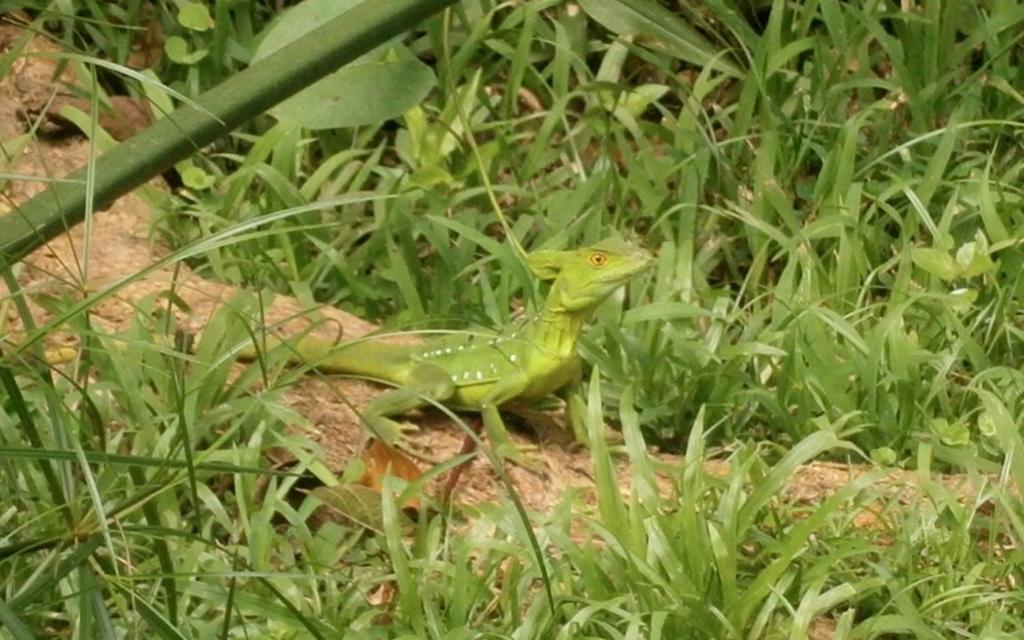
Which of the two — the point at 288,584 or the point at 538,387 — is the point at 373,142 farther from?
the point at 288,584

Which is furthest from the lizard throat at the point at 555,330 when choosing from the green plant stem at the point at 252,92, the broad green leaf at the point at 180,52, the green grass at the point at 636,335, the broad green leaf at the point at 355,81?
the green plant stem at the point at 252,92

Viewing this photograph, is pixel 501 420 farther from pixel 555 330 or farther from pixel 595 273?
pixel 595 273

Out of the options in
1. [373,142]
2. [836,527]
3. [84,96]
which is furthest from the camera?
[373,142]

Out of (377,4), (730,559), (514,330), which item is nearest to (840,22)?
(514,330)

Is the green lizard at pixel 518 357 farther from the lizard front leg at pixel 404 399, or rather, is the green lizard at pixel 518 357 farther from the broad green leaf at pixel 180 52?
the broad green leaf at pixel 180 52

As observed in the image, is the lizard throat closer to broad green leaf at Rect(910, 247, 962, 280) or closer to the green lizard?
the green lizard

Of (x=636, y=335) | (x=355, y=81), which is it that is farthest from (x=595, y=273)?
(x=355, y=81)
